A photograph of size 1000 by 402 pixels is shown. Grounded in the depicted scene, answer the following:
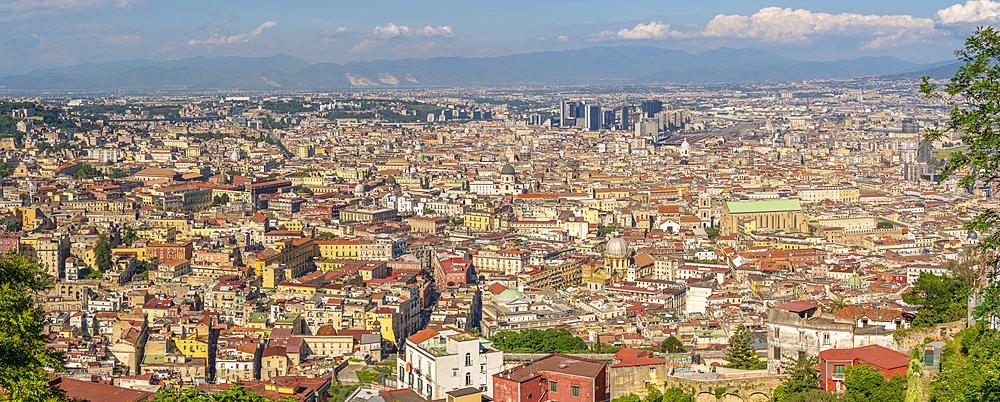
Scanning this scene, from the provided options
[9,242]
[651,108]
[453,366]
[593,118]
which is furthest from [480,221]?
[651,108]

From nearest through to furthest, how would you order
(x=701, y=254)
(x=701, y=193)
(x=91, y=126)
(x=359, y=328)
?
(x=359, y=328) < (x=701, y=254) < (x=701, y=193) < (x=91, y=126)

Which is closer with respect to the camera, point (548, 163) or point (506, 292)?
point (506, 292)

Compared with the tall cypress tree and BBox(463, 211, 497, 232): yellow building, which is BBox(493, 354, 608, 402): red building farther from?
BBox(463, 211, 497, 232): yellow building

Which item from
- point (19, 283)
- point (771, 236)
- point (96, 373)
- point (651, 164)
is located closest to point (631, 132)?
point (651, 164)

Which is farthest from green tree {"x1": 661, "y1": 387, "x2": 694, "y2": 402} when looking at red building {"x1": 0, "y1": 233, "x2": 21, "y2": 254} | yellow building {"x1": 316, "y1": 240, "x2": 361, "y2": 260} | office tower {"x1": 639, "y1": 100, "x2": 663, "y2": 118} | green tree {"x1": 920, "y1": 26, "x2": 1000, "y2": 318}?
office tower {"x1": 639, "y1": 100, "x2": 663, "y2": 118}

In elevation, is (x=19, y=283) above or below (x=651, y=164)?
above

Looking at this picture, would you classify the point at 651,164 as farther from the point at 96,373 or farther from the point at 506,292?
the point at 96,373

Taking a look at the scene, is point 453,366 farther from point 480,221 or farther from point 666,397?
point 480,221

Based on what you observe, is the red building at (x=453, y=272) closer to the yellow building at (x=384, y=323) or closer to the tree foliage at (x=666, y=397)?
the yellow building at (x=384, y=323)
